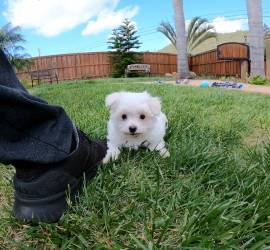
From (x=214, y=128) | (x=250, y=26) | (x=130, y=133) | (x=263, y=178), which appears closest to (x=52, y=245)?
(x=263, y=178)

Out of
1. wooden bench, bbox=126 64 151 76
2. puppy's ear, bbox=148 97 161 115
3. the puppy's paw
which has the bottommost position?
the puppy's paw

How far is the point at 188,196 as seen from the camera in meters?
1.56

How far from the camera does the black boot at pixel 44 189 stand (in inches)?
55.7

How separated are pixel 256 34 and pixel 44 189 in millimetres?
13122

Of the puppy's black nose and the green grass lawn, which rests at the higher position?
the puppy's black nose

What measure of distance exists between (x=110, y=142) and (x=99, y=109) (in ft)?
5.24

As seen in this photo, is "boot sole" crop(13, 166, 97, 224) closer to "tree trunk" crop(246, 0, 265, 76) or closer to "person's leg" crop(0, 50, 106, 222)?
"person's leg" crop(0, 50, 106, 222)

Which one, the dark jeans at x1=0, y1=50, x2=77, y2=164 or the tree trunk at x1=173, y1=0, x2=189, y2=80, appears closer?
the dark jeans at x1=0, y1=50, x2=77, y2=164

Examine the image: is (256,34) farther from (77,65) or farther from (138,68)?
(77,65)

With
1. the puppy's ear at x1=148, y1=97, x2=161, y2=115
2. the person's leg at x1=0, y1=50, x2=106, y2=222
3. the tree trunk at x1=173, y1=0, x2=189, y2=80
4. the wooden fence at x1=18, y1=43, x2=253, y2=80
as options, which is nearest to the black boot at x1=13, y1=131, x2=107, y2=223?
the person's leg at x1=0, y1=50, x2=106, y2=222

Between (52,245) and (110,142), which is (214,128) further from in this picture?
(52,245)

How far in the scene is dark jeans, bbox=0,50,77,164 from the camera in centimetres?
133

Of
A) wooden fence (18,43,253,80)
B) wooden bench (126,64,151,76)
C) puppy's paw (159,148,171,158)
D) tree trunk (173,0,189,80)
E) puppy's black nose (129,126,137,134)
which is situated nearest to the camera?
puppy's paw (159,148,171,158)

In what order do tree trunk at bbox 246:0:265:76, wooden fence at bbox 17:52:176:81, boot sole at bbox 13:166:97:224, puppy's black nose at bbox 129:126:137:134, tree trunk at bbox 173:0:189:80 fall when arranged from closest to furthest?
1. boot sole at bbox 13:166:97:224
2. puppy's black nose at bbox 129:126:137:134
3. tree trunk at bbox 246:0:265:76
4. tree trunk at bbox 173:0:189:80
5. wooden fence at bbox 17:52:176:81
